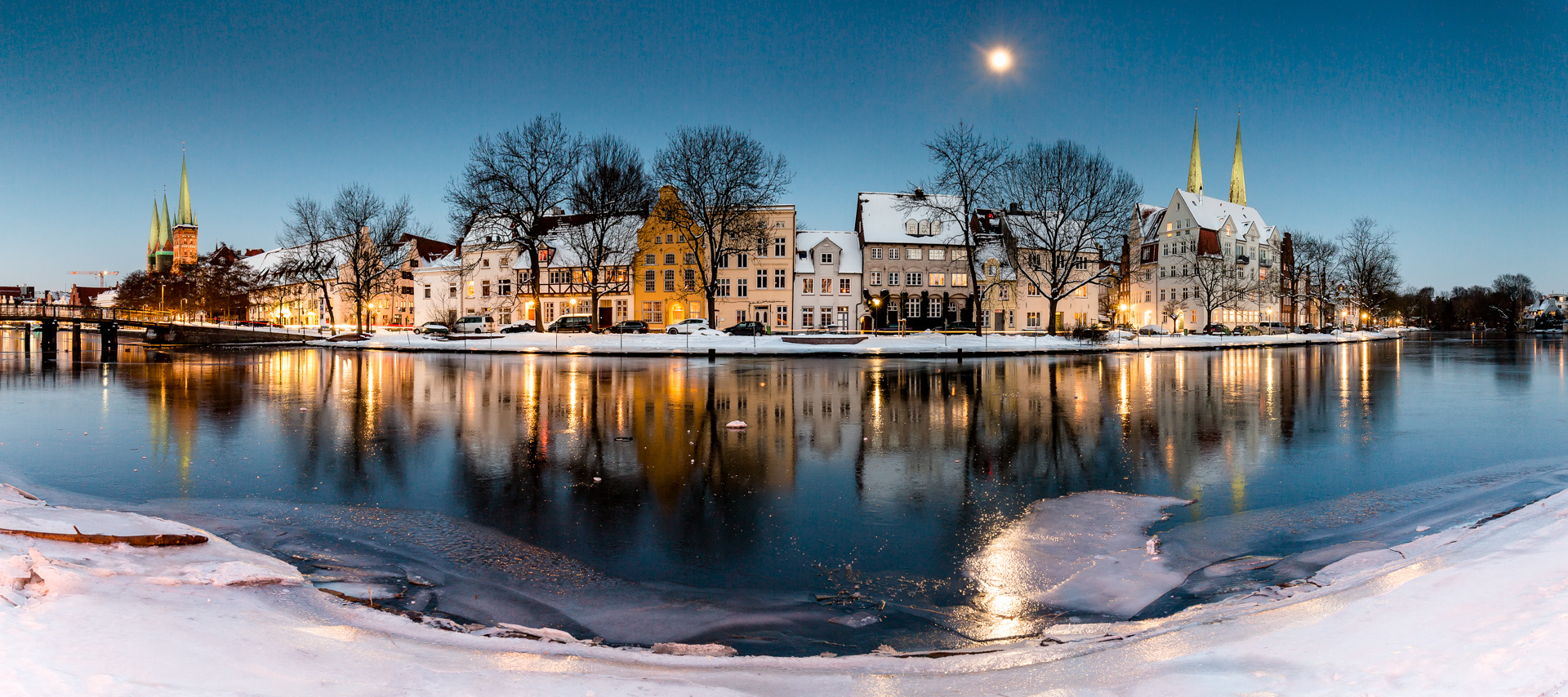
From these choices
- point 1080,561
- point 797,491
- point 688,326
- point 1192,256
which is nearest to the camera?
point 1080,561

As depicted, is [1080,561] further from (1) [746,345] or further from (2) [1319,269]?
(2) [1319,269]

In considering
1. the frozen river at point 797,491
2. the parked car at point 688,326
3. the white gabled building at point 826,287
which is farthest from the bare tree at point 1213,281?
the frozen river at point 797,491

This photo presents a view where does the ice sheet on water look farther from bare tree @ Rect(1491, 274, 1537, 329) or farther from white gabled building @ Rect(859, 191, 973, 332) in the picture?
bare tree @ Rect(1491, 274, 1537, 329)

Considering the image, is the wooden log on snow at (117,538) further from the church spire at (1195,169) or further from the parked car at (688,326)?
the church spire at (1195,169)

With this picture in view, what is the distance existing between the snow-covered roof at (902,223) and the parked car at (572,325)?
27124 mm

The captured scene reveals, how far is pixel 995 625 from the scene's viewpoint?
17.1 ft

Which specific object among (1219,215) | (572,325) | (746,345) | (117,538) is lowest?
(117,538)

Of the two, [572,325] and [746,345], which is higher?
[572,325]

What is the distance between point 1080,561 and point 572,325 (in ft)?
191

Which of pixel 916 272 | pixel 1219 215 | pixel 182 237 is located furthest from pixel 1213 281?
pixel 182 237

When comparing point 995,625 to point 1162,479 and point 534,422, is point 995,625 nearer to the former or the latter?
point 1162,479

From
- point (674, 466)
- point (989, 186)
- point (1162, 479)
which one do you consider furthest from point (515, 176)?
point (1162, 479)

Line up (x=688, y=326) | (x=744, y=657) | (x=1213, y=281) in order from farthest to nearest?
(x=1213, y=281) → (x=688, y=326) → (x=744, y=657)

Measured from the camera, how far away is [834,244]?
70875 millimetres
